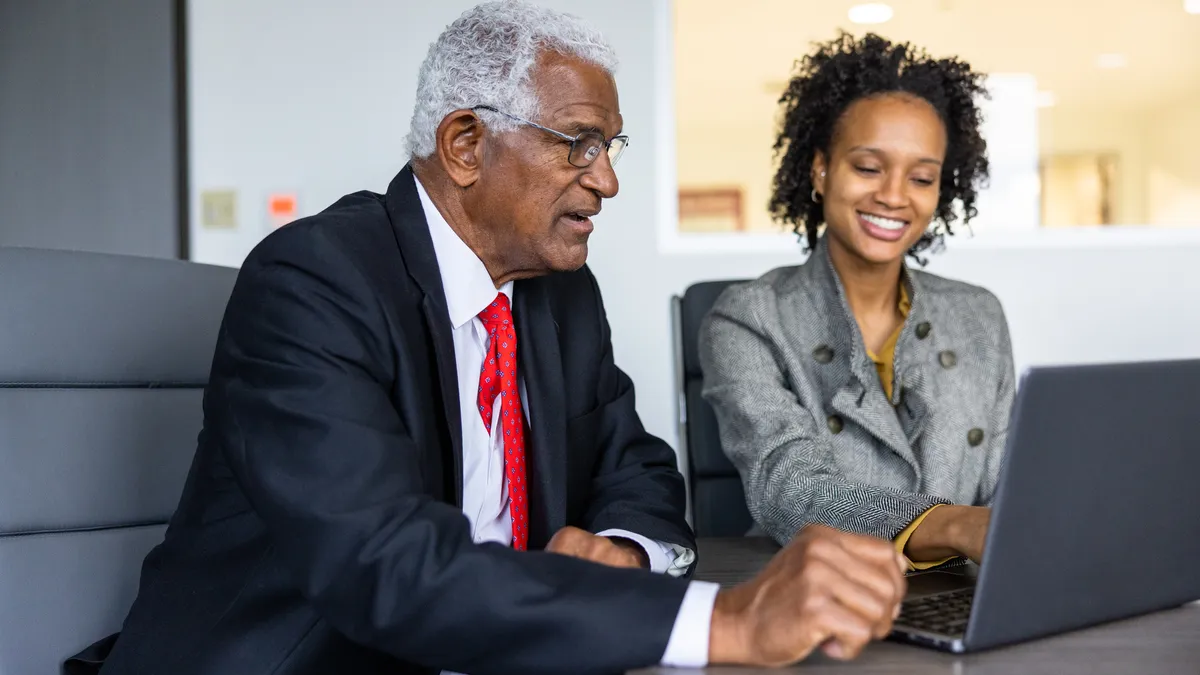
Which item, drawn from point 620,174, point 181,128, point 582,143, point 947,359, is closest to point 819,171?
point 947,359

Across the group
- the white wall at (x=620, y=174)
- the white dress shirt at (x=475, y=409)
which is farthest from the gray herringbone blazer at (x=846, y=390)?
the white wall at (x=620, y=174)

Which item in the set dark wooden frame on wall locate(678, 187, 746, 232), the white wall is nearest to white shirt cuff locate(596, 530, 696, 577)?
the white wall

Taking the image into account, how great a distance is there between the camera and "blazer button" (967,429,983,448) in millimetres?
1768

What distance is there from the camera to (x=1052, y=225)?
3.56 metres

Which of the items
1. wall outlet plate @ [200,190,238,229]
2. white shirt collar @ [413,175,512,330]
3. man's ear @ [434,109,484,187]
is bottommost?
white shirt collar @ [413,175,512,330]

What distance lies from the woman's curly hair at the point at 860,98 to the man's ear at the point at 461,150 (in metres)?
0.86

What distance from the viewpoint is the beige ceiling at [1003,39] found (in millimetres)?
3639

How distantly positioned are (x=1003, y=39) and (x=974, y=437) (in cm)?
235

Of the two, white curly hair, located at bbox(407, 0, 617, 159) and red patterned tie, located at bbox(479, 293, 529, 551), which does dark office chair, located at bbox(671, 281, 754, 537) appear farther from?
white curly hair, located at bbox(407, 0, 617, 159)

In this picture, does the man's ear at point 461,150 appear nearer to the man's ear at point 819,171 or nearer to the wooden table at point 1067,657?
the wooden table at point 1067,657

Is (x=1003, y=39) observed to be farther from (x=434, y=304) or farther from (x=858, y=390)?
(x=434, y=304)

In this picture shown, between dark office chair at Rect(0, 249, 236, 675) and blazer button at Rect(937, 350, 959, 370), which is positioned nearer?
dark office chair at Rect(0, 249, 236, 675)

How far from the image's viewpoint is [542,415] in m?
1.40

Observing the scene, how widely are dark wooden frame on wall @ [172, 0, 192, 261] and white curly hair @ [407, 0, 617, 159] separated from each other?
2.46m
